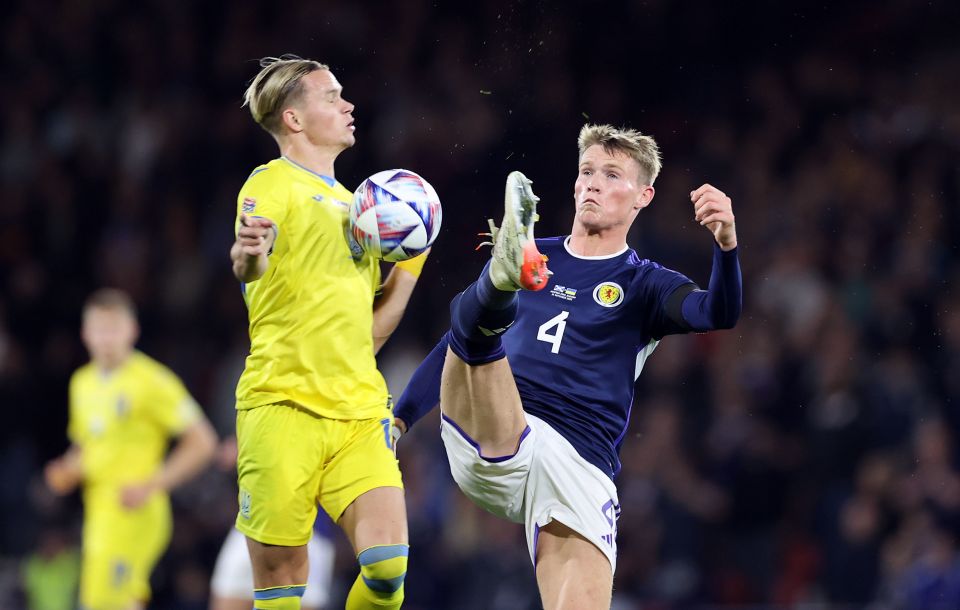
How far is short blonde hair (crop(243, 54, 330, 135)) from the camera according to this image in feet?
16.9

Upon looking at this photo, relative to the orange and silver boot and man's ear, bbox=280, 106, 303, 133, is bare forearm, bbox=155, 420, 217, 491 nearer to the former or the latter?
man's ear, bbox=280, 106, 303, 133

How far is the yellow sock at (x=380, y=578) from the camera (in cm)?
479

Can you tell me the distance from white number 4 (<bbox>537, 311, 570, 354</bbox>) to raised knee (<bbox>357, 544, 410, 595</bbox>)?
0.94 meters

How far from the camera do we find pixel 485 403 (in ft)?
15.4

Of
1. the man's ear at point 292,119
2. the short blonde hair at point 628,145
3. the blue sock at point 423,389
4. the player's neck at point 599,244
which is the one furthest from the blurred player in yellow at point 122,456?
the short blonde hair at point 628,145

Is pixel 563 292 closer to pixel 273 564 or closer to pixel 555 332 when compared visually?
pixel 555 332

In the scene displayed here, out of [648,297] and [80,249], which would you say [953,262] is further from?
[80,249]

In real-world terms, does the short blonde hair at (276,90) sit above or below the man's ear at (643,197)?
above

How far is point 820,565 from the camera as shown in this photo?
8695mm

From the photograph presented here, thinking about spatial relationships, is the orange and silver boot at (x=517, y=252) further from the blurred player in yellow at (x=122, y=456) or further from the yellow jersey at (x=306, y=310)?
the blurred player in yellow at (x=122, y=456)

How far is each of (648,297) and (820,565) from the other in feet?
14.3

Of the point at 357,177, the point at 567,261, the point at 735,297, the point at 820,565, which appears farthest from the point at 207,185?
the point at 735,297

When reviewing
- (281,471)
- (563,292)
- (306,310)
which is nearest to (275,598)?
(281,471)

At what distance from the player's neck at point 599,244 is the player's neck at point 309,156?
1033mm
